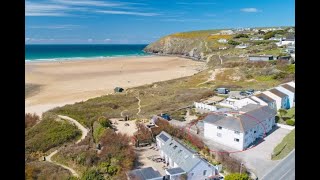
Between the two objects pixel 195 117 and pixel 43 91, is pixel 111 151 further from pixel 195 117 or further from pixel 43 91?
pixel 43 91

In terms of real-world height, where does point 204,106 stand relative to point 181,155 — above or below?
above

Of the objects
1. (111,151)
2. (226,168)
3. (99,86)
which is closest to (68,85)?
(99,86)

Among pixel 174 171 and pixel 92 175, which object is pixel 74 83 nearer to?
pixel 92 175

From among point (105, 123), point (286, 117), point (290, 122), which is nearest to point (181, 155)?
point (105, 123)

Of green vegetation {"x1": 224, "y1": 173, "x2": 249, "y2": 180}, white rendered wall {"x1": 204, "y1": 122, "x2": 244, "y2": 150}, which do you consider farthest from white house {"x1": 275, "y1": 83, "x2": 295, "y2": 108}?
green vegetation {"x1": 224, "y1": 173, "x2": 249, "y2": 180}

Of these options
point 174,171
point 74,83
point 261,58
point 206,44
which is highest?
point 206,44

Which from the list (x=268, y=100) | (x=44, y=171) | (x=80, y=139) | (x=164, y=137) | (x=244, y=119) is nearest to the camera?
(x=44, y=171)
